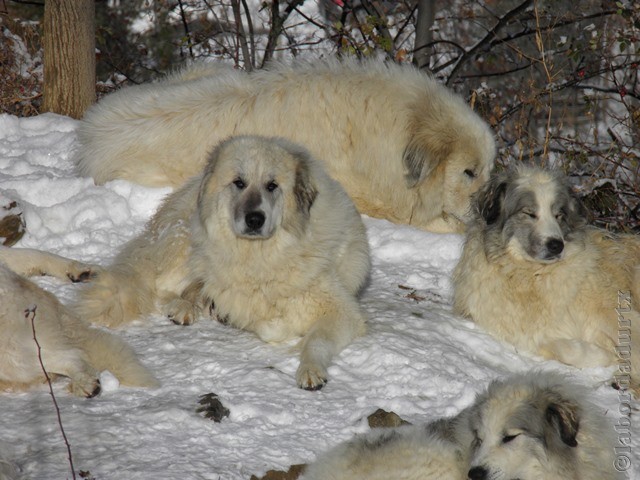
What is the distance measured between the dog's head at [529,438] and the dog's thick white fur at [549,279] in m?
2.00

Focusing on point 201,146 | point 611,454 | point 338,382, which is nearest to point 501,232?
point 338,382

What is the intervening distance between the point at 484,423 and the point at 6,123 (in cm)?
629

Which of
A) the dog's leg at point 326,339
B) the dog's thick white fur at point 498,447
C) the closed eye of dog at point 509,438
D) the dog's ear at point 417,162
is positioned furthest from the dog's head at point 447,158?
the closed eye of dog at point 509,438

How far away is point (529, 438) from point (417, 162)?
423 centimetres

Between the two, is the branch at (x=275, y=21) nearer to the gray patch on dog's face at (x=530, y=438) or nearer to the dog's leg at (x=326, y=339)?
the dog's leg at (x=326, y=339)

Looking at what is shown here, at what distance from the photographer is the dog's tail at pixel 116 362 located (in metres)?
4.51

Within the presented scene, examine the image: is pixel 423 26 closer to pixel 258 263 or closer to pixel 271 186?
pixel 271 186

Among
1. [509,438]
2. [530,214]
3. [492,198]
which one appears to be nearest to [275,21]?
[492,198]

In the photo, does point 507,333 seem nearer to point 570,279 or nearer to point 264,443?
point 570,279

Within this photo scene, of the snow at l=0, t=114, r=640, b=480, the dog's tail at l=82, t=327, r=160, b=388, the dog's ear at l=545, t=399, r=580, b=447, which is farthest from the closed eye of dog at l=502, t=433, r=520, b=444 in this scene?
the dog's tail at l=82, t=327, r=160, b=388

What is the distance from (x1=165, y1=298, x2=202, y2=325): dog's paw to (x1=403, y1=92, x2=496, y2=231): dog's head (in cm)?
260

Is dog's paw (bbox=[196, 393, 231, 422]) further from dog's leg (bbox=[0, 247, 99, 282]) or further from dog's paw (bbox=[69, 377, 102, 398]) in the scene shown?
dog's leg (bbox=[0, 247, 99, 282])

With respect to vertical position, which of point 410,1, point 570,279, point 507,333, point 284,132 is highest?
point 410,1

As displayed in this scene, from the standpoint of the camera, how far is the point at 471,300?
19.8 feet
